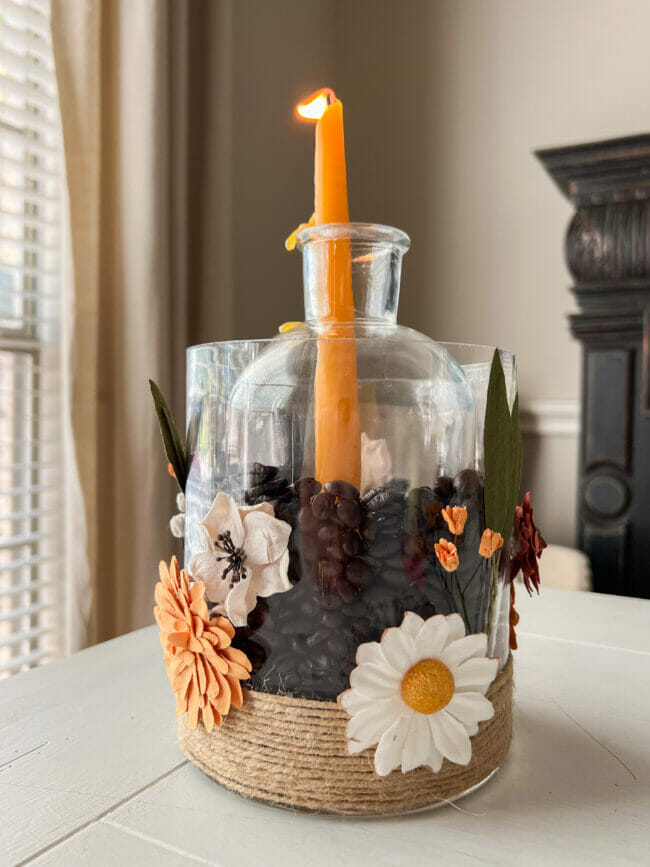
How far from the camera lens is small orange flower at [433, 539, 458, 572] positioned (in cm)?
35

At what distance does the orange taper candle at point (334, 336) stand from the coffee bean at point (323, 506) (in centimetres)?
1

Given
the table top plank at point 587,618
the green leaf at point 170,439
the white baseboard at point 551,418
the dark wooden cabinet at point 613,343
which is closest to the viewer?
the green leaf at point 170,439

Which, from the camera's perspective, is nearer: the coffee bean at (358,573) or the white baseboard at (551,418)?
the coffee bean at (358,573)

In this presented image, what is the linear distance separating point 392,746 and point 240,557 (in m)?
0.12

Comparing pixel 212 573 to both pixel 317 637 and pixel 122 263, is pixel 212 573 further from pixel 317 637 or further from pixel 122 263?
pixel 122 263

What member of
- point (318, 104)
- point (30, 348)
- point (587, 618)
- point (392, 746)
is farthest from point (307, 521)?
point (30, 348)

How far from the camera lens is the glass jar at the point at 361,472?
13.6 inches

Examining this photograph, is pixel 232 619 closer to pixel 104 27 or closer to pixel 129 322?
pixel 129 322

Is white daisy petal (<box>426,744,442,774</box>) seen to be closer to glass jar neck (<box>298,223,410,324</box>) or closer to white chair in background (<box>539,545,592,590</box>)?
glass jar neck (<box>298,223,410,324</box>)

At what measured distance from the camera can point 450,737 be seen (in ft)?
1.17

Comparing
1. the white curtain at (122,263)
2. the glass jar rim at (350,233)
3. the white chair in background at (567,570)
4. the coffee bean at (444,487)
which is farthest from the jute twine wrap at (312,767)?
Result: the white chair in background at (567,570)

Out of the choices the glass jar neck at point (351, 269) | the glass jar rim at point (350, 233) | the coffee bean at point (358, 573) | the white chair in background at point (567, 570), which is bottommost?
the white chair in background at point (567, 570)

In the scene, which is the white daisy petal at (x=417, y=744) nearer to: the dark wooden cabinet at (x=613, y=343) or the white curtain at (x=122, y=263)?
the white curtain at (x=122, y=263)

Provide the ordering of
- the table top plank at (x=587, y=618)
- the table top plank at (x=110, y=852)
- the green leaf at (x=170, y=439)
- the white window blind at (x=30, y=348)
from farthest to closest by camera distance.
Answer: the white window blind at (x=30, y=348) → the table top plank at (x=587, y=618) → the green leaf at (x=170, y=439) → the table top plank at (x=110, y=852)
